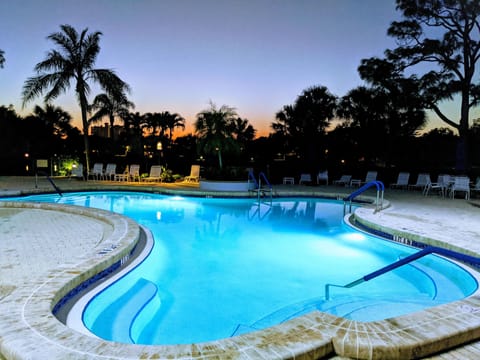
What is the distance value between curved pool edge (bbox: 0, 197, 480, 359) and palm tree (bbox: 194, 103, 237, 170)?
39.6ft

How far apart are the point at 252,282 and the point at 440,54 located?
15399mm

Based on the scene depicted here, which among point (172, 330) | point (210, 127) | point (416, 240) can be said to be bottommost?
point (172, 330)

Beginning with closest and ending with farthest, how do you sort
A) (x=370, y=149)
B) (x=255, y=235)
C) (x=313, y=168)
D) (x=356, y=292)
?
(x=356, y=292) → (x=255, y=235) → (x=313, y=168) → (x=370, y=149)

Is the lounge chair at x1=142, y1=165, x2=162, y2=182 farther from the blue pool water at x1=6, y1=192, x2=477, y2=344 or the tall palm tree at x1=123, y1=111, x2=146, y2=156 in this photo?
the tall palm tree at x1=123, y1=111, x2=146, y2=156

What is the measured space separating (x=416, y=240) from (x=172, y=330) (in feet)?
14.6

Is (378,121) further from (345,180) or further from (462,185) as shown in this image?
(462,185)

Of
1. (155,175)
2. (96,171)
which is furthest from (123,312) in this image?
(96,171)

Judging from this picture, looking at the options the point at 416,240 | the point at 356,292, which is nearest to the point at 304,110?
the point at 416,240

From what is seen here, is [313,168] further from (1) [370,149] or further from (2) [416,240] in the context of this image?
(2) [416,240]

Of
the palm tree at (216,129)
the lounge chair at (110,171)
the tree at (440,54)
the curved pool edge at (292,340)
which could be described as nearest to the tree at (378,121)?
the tree at (440,54)

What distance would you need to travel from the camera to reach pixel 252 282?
4883 mm

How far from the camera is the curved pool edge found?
2.07m

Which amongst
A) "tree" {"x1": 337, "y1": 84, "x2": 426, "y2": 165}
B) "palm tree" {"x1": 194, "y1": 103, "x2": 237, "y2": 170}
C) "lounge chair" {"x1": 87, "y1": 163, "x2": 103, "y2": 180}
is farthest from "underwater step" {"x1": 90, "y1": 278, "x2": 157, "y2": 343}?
"tree" {"x1": 337, "y1": 84, "x2": 426, "y2": 165}

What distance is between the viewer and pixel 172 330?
136 inches
